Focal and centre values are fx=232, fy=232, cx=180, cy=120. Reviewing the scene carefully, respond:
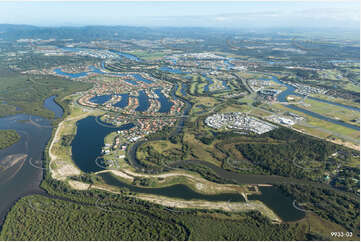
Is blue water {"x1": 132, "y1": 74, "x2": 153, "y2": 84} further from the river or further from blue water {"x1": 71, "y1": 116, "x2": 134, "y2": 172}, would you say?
blue water {"x1": 71, "y1": 116, "x2": 134, "y2": 172}

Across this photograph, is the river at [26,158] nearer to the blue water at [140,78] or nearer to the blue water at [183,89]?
A: the blue water at [183,89]

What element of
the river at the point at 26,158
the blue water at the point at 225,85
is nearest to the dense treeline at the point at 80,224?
the river at the point at 26,158

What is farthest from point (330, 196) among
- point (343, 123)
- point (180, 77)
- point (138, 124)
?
point (180, 77)

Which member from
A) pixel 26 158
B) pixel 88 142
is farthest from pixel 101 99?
pixel 26 158

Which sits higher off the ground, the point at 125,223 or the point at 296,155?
the point at 296,155

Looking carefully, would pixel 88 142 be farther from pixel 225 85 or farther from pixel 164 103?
pixel 225 85

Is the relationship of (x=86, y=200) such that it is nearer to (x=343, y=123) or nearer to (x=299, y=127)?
(x=299, y=127)
